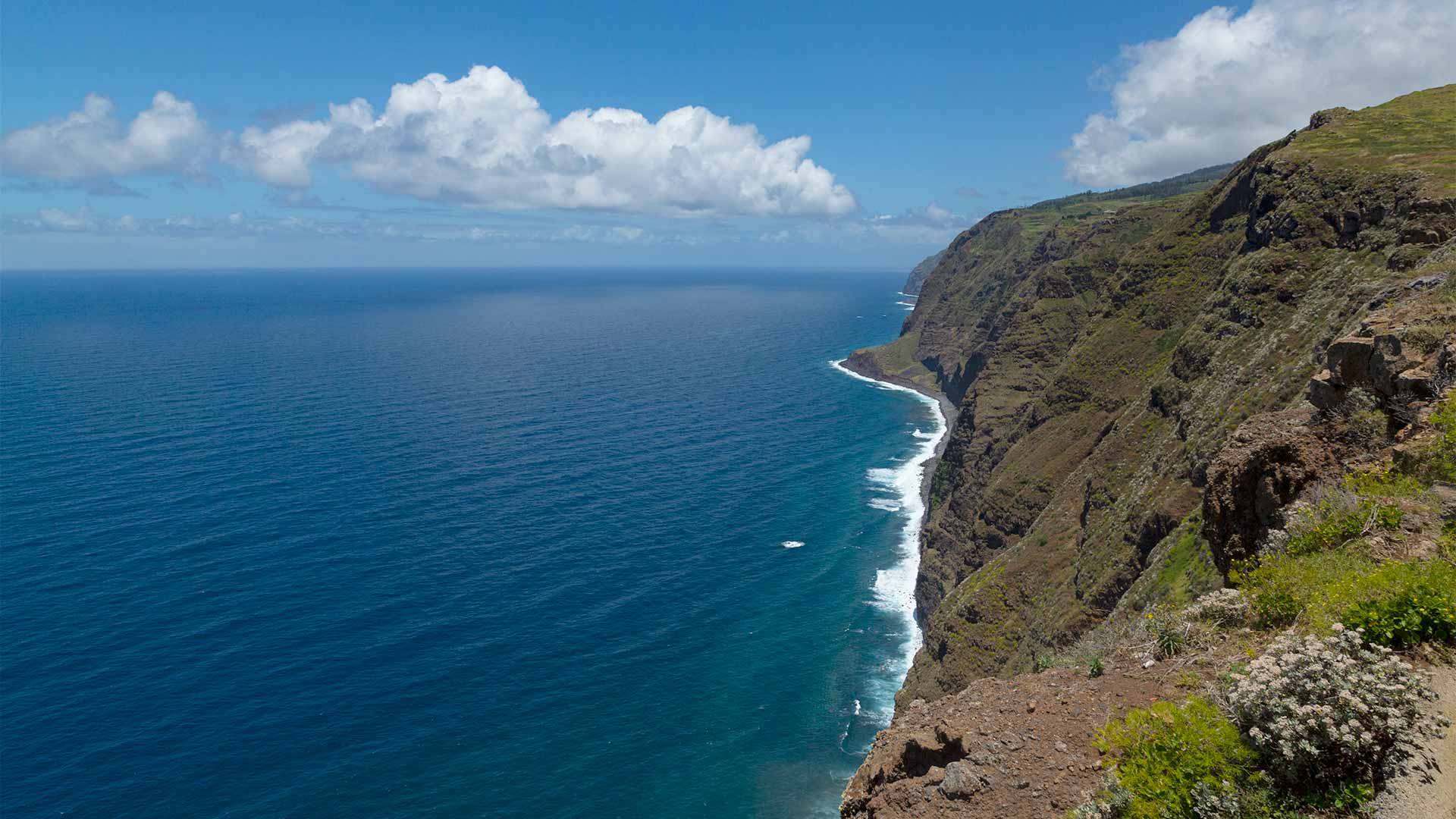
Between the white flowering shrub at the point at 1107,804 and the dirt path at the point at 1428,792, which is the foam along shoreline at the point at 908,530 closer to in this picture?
the white flowering shrub at the point at 1107,804

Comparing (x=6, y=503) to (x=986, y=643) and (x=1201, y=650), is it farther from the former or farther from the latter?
(x=1201, y=650)

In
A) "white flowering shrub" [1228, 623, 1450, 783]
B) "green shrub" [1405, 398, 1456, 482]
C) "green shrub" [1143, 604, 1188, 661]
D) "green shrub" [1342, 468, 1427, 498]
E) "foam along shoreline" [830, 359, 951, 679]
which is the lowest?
"foam along shoreline" [830, 359, 951, 679]

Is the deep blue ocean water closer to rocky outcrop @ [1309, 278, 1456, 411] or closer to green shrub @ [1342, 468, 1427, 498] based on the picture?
rocky outcrop @ [1309, 278, 1456, 411]

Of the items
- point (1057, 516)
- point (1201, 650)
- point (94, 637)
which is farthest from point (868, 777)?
point (94, 637)

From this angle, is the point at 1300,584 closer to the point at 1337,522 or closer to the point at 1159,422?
the point at 1337,522

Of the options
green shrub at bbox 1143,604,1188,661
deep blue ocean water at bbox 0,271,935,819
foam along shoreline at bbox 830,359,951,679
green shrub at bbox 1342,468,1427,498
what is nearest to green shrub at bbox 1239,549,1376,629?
green shrub at bbox 1143,604,1188,661

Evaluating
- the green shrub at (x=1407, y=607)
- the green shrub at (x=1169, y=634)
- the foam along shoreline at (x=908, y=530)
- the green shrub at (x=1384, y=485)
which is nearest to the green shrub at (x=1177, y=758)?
the green shrub at (x=1407, y=607)
